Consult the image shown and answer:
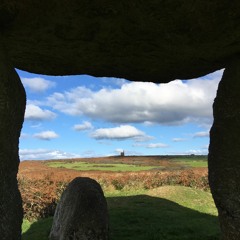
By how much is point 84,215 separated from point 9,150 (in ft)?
15.4

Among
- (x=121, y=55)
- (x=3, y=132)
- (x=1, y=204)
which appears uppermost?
(x=121, y=55)

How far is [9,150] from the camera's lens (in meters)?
7.29

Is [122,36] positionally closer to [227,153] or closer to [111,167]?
[227,153]

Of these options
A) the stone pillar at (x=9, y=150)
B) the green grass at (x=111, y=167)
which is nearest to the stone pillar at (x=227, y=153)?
the stone pillar at (x=9, y=150)

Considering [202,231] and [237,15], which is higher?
[237,15]

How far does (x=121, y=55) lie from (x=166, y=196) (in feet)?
47.1

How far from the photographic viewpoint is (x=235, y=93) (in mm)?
9227

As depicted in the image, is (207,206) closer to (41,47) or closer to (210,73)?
(210,73)

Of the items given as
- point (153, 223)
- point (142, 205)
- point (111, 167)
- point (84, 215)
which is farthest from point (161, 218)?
point (111, 167)

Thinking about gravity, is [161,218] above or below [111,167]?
below

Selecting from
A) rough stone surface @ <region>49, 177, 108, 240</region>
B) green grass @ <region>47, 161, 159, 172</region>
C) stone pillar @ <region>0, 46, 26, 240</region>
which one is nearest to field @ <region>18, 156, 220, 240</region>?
rough stone surface @ <region>49, 177, 108, 240</region>

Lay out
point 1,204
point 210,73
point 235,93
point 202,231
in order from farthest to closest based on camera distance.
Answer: point 202,231
point 210,73
point 235,93
point 1,204

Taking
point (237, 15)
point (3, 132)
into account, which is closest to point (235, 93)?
point (237, 15)

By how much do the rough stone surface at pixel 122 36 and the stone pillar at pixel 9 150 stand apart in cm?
99
